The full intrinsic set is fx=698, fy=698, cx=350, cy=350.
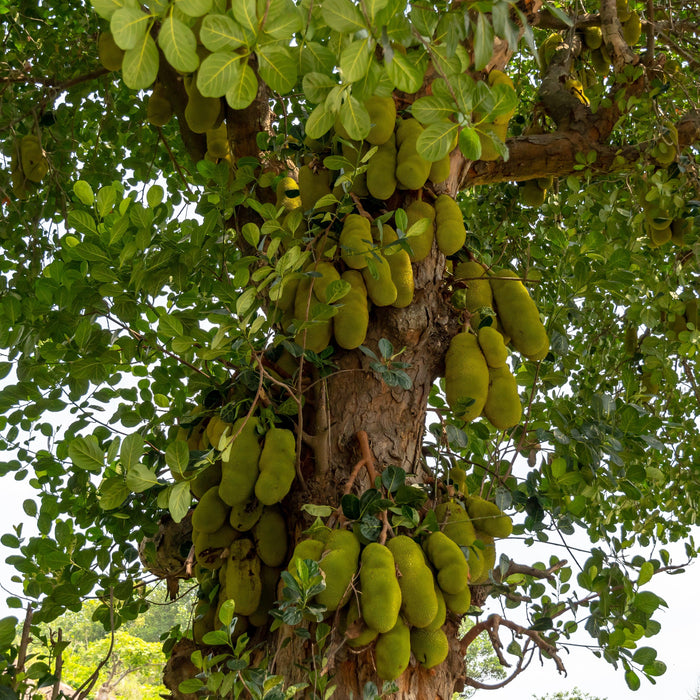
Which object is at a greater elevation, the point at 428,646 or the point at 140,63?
the point at 140,63

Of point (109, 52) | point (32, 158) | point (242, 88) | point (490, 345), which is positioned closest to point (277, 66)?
point (242, 88)

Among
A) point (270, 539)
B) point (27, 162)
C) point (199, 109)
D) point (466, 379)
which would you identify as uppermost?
point (27, 162)

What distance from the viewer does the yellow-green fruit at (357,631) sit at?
1.13 m

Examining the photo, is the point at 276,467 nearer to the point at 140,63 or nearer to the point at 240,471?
the point at 240,471

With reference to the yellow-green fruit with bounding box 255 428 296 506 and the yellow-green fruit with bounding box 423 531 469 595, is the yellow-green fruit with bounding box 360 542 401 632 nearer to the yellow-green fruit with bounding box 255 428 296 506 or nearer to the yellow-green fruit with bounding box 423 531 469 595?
the yellow-green fruit with bounding box 423 531 469 595

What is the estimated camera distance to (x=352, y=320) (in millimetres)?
1370

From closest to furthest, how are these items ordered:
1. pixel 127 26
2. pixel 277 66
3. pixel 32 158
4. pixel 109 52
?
pixel 127 26 → pixel 277 66 → pixel 109 52 → pixel 32 158

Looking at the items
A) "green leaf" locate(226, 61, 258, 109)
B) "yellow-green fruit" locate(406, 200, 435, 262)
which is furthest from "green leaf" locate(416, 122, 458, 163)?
"yellow-green fruit" locate(406, 200, 435, 262)

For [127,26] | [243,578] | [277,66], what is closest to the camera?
[127,26]

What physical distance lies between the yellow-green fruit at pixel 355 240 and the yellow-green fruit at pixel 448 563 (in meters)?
0.55

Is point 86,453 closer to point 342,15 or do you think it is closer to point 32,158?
point 342,15

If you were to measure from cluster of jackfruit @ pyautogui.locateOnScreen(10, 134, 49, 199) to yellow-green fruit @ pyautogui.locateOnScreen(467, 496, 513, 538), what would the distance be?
191 cm

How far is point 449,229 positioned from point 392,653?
87 cm

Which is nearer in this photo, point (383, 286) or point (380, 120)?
point (383, 286)
